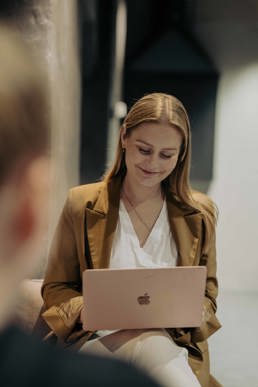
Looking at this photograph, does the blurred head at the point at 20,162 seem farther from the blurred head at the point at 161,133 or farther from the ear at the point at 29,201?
the blurred head at the point at 161,133

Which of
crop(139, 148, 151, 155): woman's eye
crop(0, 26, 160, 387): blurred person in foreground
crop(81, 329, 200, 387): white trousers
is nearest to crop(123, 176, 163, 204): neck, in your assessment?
crop(139, 148, 151, 155): woman's eye

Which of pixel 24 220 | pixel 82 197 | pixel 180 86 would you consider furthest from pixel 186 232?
pixel 24 220

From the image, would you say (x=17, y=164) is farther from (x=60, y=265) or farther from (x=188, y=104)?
(x=188, y=104)

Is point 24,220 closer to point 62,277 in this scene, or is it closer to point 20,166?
point 20,166

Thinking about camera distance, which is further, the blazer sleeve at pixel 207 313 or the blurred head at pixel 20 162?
the blazer sleeve at pixel 207 313

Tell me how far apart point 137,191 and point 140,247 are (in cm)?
18

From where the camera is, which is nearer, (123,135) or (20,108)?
(20,108)

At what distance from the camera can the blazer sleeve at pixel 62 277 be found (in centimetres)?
159

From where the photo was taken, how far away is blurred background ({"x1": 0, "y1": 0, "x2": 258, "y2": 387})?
1858 mm

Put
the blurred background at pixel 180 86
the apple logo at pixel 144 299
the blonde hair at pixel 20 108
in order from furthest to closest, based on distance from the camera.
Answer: the blurred background at pixel 180 86 < the apple logo at pixel 144 299 < the blonde hair at pixel 20 108

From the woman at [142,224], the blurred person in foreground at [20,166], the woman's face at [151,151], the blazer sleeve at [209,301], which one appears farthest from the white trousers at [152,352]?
the blurred person in foreground at [20,166]

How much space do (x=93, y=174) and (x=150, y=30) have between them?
1.89 ft

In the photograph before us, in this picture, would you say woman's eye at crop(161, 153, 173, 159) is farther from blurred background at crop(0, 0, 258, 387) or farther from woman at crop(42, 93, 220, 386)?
blurred background at crop(0, 0, 258, 387)

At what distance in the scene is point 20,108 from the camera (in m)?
0.53
